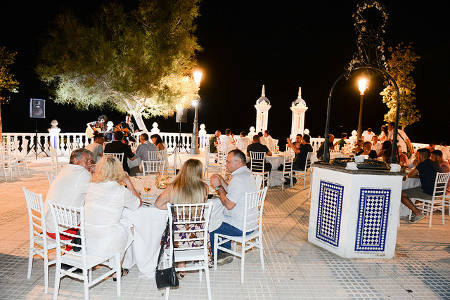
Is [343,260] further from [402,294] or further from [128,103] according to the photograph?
[128,103]

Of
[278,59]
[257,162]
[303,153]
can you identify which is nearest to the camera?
[257,162]

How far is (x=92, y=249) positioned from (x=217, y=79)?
2939cm

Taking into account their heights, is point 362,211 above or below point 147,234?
above

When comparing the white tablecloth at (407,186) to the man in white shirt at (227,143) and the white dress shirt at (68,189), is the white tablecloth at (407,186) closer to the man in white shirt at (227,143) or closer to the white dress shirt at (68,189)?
the man in white shirt at (227,143)

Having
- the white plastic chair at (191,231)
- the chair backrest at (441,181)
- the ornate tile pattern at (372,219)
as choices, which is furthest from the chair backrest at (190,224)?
the chair backrest at (441,181)

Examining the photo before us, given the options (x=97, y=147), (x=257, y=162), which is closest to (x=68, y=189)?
(x=97, y=147)

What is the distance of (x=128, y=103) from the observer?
1196cm

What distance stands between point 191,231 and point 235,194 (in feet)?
2.40

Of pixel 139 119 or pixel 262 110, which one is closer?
pixel 262 110

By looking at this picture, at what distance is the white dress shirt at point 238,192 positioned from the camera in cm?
323

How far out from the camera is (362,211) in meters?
3.68

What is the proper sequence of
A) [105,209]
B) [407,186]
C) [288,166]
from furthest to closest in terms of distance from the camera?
[288,166] < [407,186] < [105,209]

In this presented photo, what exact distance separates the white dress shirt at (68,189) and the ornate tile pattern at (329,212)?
288 cm

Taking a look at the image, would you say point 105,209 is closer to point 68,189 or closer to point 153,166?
point 68,189
